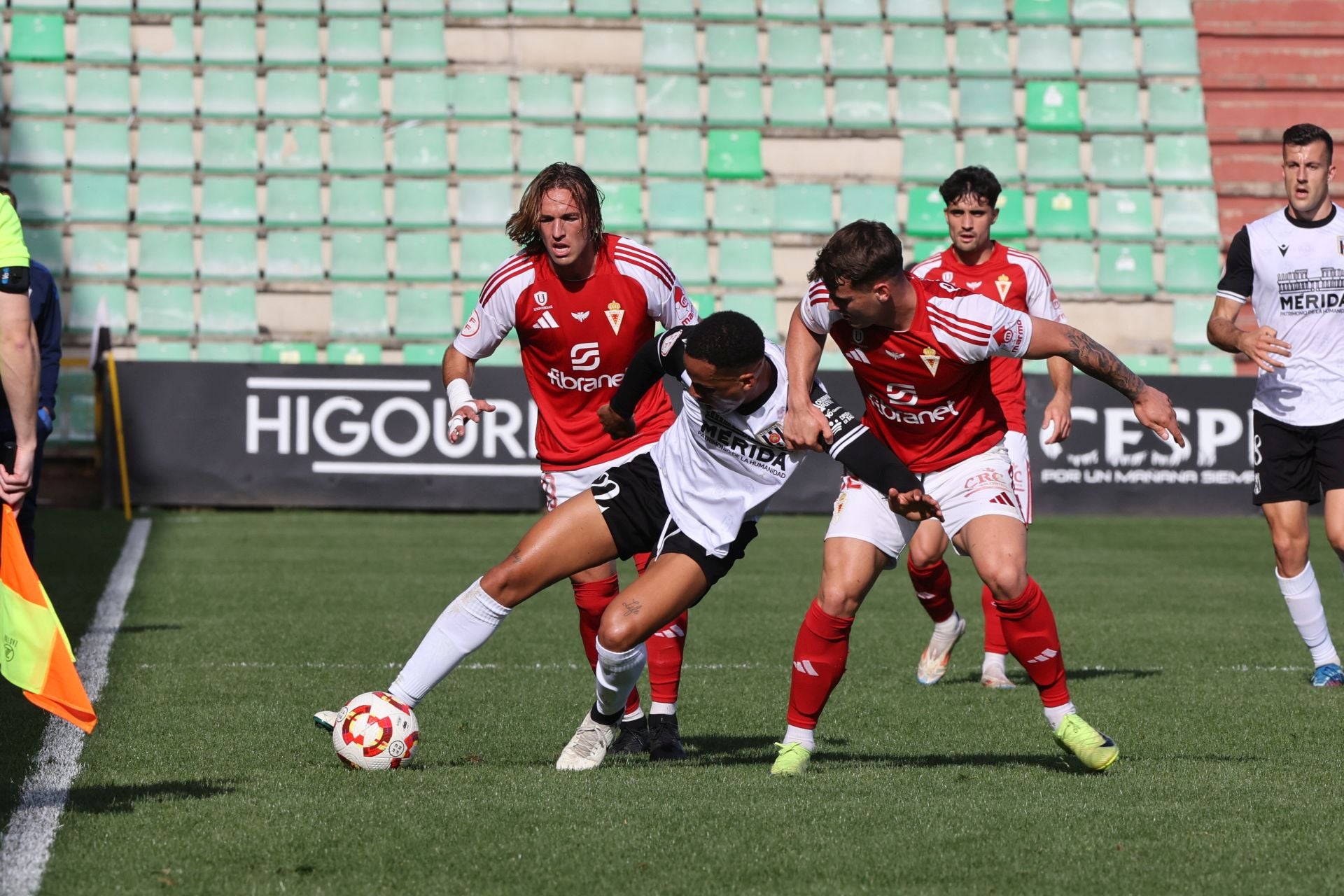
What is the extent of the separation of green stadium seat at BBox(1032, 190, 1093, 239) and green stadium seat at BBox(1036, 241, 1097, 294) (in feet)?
0.51

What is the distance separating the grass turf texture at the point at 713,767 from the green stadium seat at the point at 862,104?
10.4 meters

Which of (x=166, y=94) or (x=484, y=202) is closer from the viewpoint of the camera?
(x=484, y=202)

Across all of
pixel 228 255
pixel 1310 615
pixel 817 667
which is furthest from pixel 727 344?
pixel 228 255

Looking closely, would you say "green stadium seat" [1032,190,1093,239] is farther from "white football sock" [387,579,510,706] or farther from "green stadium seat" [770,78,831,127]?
"white football sock" [387,579,510,706]

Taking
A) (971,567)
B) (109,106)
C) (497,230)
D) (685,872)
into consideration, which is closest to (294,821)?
(685,872)

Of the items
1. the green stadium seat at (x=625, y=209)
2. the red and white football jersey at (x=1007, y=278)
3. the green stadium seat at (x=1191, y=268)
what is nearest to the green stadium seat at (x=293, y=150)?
the green stadium seat at (x=625, y=209)

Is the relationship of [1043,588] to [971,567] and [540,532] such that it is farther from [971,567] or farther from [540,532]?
[540,532]

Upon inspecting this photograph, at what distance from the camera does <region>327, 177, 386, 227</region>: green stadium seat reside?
19.5 metres

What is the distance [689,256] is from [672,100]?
7.32 feet

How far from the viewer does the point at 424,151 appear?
1991cm

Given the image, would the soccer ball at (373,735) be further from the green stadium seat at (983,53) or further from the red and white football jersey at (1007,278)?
the green stadium seat at (983,53)

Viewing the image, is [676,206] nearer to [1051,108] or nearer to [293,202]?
[293,202]

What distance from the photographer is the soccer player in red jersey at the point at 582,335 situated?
20.5ft

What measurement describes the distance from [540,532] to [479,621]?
361mm
